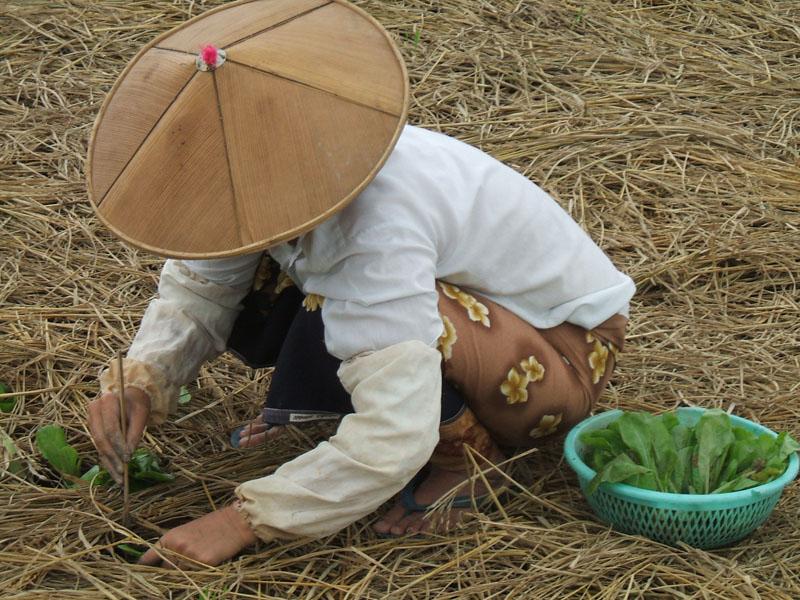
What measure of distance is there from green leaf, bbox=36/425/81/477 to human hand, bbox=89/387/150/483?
0.10 m

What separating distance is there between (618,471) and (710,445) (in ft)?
0.54

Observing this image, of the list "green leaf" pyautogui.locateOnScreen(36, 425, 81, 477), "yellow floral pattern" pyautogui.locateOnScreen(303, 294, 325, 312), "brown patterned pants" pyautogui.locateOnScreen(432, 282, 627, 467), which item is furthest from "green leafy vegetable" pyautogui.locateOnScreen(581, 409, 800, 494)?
"green leaf" pyautogui.locateOnScreen(36, 425, 81, 477)

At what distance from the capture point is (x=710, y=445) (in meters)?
1.83

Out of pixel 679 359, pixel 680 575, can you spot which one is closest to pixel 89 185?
pixel 680 575

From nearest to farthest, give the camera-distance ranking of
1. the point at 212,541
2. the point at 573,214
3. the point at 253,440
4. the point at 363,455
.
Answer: the point at 363,455 → the point at 212,541 → the point at 253,440 → the point at 573,214

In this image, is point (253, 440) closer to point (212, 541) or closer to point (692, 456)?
point (212, 541)

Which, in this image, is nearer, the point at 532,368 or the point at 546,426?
the point at 532,368

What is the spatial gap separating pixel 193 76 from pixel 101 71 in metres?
2.16

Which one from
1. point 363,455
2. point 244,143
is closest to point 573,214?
point 363,455

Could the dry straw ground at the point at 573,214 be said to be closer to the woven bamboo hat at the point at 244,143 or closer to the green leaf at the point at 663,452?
the green leaf at the point at 663,452

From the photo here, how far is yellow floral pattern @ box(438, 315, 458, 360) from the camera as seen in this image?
5.83 ft

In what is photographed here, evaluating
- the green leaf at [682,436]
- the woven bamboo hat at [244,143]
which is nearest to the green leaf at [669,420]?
the green leaf at [682,436]

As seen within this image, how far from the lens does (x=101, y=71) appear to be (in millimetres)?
3590

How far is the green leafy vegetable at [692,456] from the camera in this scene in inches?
70.7
